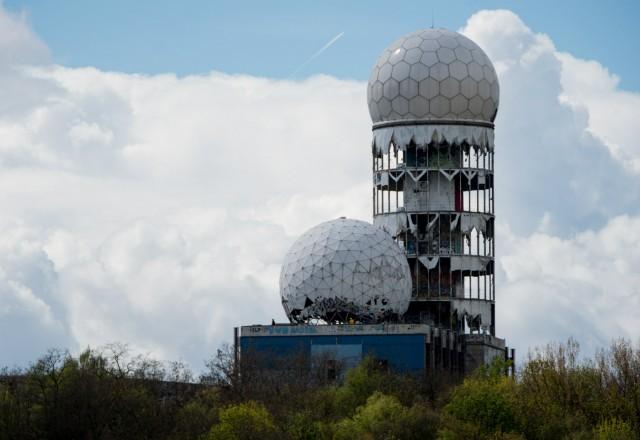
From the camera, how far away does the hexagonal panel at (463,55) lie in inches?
4102

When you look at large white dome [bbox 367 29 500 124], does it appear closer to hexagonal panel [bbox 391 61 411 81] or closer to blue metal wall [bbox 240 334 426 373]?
hexagonal panel [bbox 391 61 411 81]

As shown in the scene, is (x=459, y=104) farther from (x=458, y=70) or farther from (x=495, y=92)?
(x=495, y=92)

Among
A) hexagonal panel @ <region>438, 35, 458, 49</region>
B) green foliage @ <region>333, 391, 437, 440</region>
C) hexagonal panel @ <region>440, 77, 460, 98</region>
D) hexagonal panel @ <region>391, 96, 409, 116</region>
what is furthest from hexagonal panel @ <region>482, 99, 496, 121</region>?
green foliage @ <region>333, 391, 437, 440</region>

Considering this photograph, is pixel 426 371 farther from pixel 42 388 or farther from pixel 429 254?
pixel 42 388

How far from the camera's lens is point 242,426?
225 feet

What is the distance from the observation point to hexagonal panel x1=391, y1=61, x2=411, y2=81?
342 ft

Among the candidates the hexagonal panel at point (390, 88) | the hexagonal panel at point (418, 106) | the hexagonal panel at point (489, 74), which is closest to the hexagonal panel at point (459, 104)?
the hexagonal panel at point (418, 106)

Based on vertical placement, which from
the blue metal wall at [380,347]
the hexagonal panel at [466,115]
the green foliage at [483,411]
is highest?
the hexagonal panel at [466,115]

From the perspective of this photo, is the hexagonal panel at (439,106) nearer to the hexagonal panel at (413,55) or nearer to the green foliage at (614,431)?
the hexagonal panel at (413,55)

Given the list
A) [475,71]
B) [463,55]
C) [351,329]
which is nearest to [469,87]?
[475,71]

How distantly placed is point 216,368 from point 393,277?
11.2 meters

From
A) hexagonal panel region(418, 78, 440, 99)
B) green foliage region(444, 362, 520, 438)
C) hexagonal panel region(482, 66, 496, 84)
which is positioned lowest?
green foliage region(444, 362, 520, 438)

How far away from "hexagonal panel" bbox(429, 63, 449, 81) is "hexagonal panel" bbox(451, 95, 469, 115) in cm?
155

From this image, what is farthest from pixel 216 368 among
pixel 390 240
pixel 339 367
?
pixel 390 240
